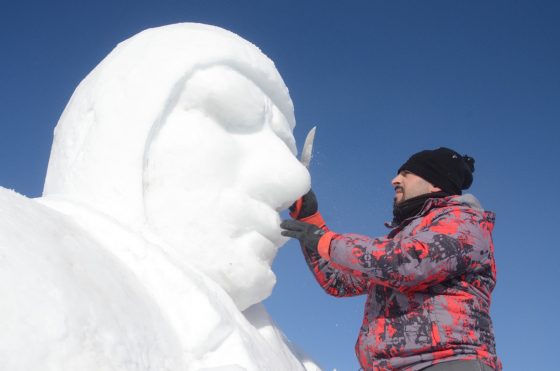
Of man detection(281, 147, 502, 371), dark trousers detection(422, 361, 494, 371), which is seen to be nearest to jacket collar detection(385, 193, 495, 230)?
man detection(281, 147, 502, 371)

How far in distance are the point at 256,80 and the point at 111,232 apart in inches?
42.4

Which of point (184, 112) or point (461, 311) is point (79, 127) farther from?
point (461, 311)

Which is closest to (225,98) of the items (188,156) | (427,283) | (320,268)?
(188,156)

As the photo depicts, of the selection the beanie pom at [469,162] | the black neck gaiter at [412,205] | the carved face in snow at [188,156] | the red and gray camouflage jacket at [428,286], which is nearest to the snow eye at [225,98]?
the carved face in snow at [188,156]

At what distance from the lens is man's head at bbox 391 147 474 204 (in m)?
3.13

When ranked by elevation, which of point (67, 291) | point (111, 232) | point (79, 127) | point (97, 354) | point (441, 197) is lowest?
point (97, 354)

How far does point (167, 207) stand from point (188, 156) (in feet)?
0.77

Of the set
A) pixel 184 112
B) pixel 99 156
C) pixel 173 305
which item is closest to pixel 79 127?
pixel 99 156

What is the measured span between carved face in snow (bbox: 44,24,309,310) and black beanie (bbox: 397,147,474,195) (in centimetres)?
82

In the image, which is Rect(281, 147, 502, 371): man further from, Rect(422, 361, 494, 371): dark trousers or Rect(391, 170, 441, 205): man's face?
Rect(391, 170, 441, 205): man's face

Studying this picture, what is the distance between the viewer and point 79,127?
256 centimetres

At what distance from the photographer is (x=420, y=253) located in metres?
2.52

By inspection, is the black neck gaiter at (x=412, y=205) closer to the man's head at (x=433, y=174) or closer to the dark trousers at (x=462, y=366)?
the man's head at (x=433, y=174)

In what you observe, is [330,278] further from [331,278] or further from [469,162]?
[469,162]
